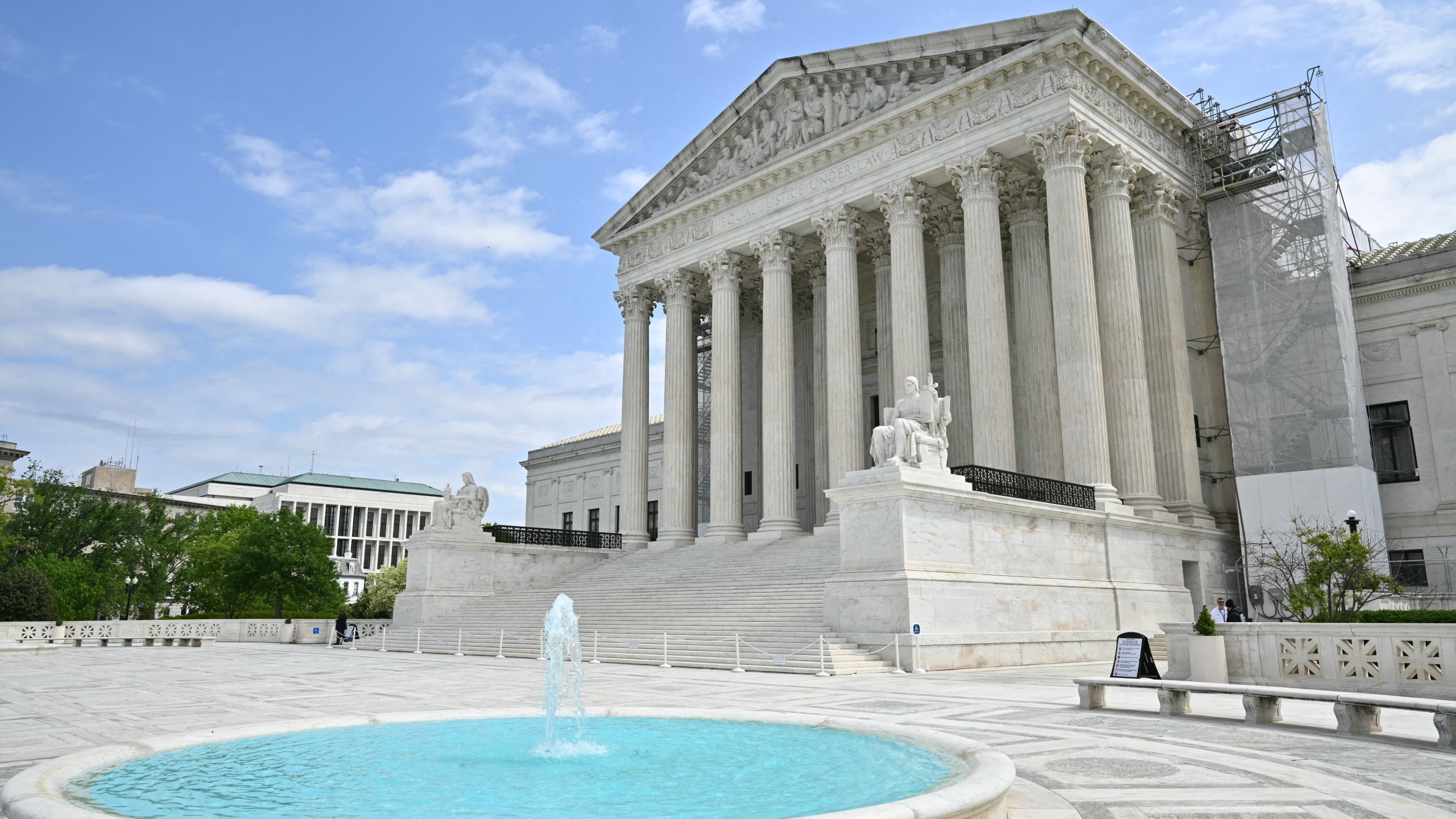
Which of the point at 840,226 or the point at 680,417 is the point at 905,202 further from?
the point at 680,417

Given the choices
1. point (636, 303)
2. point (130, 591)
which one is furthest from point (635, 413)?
point (130, 591)

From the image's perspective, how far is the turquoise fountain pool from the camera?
676 centimetres

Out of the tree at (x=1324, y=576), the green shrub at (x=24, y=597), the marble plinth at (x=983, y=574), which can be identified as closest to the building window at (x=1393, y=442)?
the tree at (x=1324, y=576)

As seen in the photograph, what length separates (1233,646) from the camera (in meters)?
15.9

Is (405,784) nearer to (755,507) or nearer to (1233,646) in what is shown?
(1233,646)

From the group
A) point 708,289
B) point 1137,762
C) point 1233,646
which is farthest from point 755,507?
point 1137,762

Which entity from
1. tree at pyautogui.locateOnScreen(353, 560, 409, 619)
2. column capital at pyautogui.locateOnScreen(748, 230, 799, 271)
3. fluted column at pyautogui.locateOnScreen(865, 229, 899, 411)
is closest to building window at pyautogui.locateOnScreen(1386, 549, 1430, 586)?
fluted column at pyautogui.locateOnScreen(865, 229, 899, 411)

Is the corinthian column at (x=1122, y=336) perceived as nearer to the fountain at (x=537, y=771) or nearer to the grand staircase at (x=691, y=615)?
the grand staircase at (x=691, y=615)

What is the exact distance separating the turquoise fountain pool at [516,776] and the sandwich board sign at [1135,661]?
7.34 m

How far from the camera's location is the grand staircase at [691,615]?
23047mm

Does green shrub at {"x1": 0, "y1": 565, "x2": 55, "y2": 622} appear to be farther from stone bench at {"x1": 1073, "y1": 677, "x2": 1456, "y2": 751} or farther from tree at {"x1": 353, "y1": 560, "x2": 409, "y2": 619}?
stone bench at {"x1": 1073, "y1": 677, "x2": 1456, "y2": 751}

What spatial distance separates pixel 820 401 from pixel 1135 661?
27.2m

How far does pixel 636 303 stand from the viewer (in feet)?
146

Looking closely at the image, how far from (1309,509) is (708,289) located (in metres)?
25.2
